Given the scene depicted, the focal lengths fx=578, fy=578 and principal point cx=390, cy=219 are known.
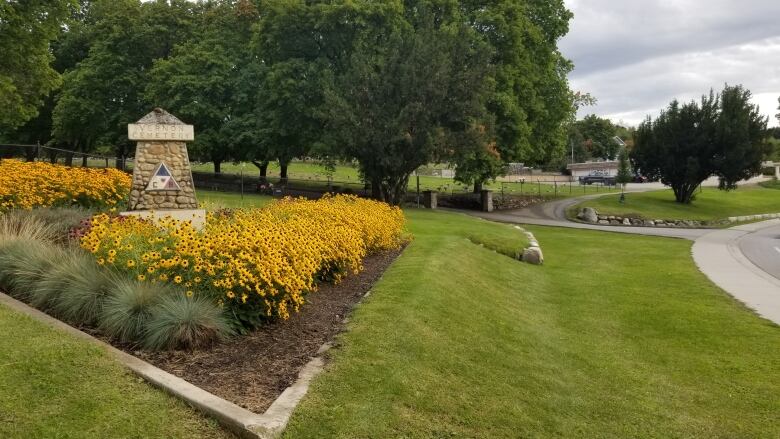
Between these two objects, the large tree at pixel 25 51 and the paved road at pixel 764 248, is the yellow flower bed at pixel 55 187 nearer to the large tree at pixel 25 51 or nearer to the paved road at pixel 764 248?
the large tree at pixel 25 51

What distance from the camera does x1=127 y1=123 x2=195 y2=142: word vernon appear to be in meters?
9.73

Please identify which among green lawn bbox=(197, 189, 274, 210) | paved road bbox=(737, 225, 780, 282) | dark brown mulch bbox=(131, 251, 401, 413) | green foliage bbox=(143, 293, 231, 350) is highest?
green lawn bbox=(197, 189, 274, 210)

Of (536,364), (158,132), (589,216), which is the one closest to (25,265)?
(158,132)

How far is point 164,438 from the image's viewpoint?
11.9ft

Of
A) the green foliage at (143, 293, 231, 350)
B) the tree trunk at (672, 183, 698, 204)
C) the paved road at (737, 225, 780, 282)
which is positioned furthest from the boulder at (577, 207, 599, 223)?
the green foliage at (143, 293, 231, 350)

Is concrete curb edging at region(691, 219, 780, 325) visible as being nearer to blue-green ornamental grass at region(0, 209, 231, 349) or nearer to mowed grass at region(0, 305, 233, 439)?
blue-green ornamental grass at region(0, 209, 231, 349)

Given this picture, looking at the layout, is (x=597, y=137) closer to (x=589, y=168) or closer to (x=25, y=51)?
(x=589, y=168)

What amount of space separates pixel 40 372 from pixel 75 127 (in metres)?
36.6

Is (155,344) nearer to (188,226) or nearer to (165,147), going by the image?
(188,226)

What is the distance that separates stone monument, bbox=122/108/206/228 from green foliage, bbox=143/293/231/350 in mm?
4606

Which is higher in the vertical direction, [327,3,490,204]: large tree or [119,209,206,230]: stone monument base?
[327,3,490,204]: large tree

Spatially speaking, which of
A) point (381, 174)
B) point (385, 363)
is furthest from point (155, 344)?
point (381, 174)

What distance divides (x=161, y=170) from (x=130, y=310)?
508 centimetres

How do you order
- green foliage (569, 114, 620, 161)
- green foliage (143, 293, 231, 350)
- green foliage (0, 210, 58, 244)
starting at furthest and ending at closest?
green foliage (569, 114, 620, 161), green foliage (0, 210, 58, 244), green foliage (143, 293, 231, 350)
